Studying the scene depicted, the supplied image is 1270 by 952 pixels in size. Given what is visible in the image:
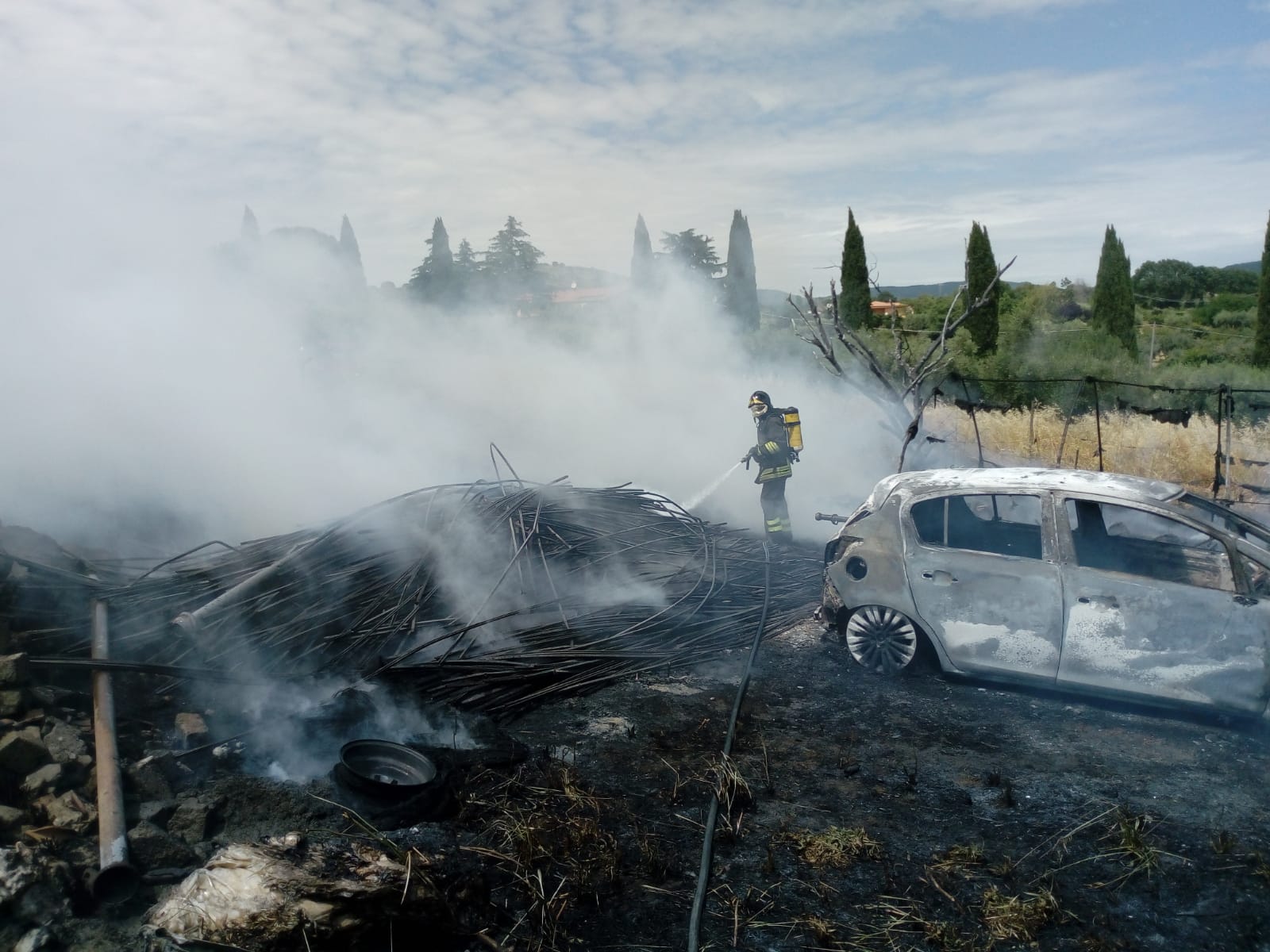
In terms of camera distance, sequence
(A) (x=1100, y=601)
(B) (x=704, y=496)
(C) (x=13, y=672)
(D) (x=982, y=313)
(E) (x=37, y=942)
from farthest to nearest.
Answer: (D) (x=982, y=313)
(B) (x=704, y=496)
(A) (x=1100, y=601)
(C) (x=13, y=672)
(E) (x=37, y=942)

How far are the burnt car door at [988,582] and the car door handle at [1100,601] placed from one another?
0.14 metres

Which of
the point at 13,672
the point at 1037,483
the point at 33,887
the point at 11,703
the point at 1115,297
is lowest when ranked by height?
the point at 33,887

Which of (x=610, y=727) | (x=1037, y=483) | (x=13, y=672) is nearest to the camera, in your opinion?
(x=13, y=672)

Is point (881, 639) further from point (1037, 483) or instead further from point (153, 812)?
point (153, 812)

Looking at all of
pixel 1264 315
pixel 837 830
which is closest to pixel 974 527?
pixel 837 830

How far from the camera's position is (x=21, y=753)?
4711mm

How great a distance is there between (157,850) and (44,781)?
0.85 m

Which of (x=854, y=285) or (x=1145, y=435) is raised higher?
(x=854, y=285)

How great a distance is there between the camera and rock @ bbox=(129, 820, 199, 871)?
4312mm

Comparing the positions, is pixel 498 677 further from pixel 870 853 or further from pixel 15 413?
pixel 15 413

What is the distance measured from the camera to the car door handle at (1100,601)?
18.8ft

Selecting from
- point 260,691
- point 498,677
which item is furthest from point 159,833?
point 498,677

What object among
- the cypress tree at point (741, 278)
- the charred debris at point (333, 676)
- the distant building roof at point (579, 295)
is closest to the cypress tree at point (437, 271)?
the distant building roof at point (579, 295)

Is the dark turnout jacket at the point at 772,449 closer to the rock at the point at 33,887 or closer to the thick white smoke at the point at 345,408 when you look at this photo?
the thick white smoke at the point at 345,408
